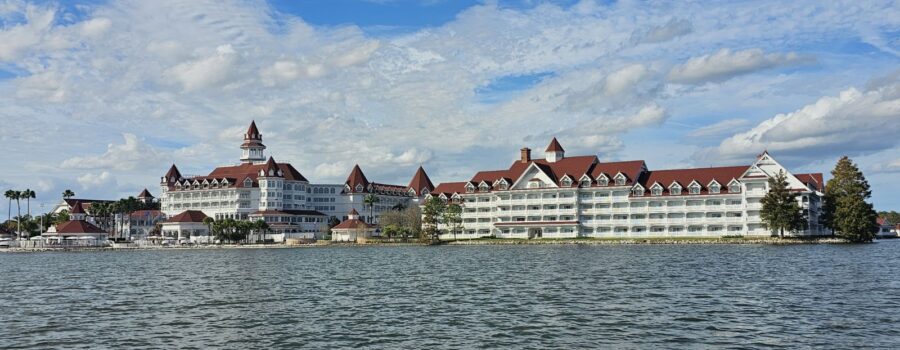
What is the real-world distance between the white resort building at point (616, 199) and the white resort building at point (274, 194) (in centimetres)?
3903

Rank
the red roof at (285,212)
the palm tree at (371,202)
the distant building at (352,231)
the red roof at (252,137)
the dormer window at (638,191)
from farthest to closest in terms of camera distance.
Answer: the red roof at (252,137) → the red roof at (285,212) → the palm tree at (371,202) → the distant building at (352,231) → the dormer window at (638,191)

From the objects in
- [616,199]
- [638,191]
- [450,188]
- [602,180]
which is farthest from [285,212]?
[638,191]

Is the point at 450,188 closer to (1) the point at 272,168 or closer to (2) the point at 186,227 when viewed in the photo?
(1) the point at 272,168

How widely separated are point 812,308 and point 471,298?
629 inches

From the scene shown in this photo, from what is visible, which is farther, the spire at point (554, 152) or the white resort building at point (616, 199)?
the spire at point (554, 152)

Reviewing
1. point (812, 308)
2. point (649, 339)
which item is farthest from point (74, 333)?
point (812, 308)

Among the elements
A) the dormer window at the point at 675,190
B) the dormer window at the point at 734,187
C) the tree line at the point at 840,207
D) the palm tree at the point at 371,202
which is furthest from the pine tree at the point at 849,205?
the palm tree at the point at 371,202

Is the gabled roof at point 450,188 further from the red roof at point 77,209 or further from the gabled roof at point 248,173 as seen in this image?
the red roof at point 77,209

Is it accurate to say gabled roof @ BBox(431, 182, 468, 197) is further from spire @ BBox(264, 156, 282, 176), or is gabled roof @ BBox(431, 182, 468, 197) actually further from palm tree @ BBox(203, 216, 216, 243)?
palm tree @ BBox(203, 216, 216, 243)

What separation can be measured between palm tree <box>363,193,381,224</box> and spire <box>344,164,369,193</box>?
484 centimetres

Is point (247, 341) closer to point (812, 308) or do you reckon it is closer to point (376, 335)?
point (376, 335)

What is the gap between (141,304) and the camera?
3844 cm

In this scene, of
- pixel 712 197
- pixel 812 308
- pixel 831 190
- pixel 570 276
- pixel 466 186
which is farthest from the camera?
pixel 466 186

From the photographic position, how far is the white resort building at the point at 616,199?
116 metres
